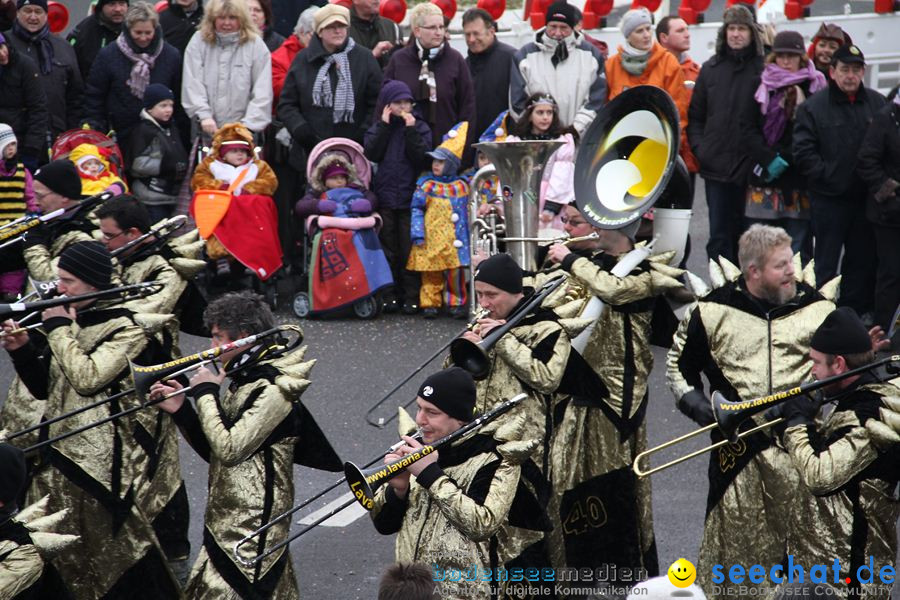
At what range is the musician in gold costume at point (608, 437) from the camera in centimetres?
707

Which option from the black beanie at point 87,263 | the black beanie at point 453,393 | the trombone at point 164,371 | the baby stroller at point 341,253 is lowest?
the baby stroller at point 341,253

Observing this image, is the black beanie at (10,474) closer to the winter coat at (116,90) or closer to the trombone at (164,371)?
the trombone at (164,371)

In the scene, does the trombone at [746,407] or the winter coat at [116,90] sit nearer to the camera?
the trombone at [746,407]

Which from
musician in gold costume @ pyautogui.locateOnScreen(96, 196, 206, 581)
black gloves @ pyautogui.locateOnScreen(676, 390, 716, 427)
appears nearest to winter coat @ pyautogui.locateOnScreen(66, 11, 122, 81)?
musician in gold costume @ pyautogui.locateOnScreen(96, 196, 206, 581)

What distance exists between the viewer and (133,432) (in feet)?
22.6

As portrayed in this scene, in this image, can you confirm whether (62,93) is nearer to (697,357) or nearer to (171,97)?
(171,97)

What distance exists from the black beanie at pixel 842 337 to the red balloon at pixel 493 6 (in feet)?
29.9

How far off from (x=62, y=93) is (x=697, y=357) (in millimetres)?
7170

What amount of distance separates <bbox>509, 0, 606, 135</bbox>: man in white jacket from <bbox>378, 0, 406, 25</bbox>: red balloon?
3219mm

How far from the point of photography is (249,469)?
617 cm

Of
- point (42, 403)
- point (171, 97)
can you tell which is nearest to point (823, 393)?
point (42, 403)

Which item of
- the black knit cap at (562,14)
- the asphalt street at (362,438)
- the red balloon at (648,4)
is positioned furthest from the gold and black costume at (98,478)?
the red balloon at (648,4)

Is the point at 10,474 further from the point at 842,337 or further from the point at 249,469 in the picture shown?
the point at 842,337

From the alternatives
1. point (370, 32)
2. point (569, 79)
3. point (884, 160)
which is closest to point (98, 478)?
point (569, 79)
